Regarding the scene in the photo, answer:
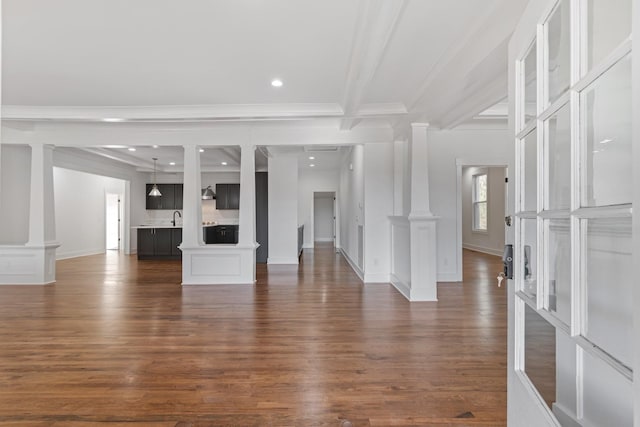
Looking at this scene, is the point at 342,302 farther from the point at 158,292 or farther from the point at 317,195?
the point at 317,195

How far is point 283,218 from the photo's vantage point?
7.95 m

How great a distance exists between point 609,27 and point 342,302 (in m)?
3.97

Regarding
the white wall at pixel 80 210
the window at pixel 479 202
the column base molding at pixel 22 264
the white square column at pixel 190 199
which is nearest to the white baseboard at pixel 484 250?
the window at pixel 479 202

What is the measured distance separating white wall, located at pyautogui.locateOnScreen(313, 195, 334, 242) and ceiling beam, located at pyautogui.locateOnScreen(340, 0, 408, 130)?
9850 millimetres

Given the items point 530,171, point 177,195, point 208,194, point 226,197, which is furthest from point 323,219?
point 530,171

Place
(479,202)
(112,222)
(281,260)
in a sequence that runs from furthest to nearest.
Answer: (112,222)
(479,202)
(281,260)

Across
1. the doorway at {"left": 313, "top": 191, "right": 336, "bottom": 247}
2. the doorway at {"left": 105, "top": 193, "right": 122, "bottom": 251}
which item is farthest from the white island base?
the doorway at {"left": 313, "top": 191, "right": 336, "bottom": 247}

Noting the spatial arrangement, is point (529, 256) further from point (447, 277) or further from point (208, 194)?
point (208, 194)

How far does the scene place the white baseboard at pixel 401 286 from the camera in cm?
464

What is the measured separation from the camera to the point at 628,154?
2.54ft

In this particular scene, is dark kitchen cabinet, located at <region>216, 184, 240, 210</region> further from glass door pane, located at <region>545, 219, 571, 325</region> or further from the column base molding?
glass door pane, located at <region>545, 219, 571, 325</region>

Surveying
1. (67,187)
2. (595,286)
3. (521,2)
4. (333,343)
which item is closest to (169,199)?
(67,187)

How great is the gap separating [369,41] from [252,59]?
117 cm

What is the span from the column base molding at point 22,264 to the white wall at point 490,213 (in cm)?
984
